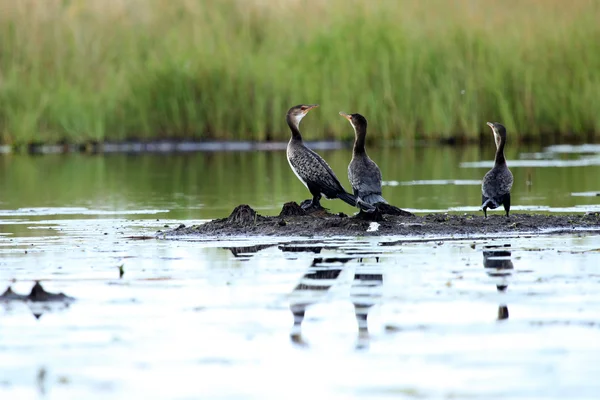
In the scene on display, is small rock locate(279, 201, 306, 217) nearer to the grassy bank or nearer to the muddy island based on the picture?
the muddy island

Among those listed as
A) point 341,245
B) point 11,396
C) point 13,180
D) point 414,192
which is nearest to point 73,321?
point 11,396

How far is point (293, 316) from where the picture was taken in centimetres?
776

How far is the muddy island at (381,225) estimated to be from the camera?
12.4 m

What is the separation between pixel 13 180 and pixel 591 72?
14.7 metres

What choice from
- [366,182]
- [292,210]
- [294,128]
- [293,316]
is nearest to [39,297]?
[293,316]

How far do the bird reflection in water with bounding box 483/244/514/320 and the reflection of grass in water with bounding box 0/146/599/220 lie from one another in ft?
16.5

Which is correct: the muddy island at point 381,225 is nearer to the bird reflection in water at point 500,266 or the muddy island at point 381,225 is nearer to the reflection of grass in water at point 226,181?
the bird reflection in water at point 500,266

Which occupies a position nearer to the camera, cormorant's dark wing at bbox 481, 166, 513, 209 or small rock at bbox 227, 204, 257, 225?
small rock at bbox 227, 204, 257, 225

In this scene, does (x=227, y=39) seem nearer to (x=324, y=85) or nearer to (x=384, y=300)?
(x=324, y=85)

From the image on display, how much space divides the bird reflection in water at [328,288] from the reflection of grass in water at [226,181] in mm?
5737

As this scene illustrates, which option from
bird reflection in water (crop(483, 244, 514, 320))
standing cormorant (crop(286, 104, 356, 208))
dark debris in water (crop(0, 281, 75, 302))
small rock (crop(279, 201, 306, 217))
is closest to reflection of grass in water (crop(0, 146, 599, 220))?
standing cormorant (crop(286, 104, 356, 208))

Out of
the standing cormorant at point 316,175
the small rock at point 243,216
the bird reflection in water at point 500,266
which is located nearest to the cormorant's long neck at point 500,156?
the standing cormorant at point 316,175

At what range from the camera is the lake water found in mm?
6141

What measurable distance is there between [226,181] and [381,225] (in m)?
10.2
